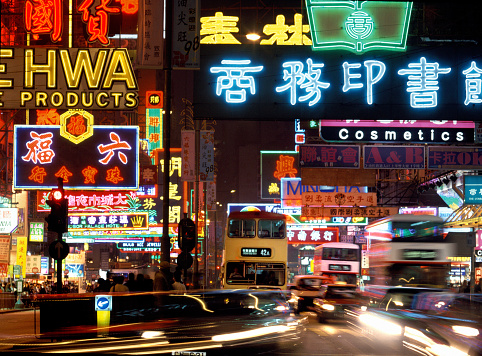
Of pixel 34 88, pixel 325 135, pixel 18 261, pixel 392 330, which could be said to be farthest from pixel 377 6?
pixel 18 261

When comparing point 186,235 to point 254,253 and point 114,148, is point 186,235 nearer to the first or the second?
point 254,253

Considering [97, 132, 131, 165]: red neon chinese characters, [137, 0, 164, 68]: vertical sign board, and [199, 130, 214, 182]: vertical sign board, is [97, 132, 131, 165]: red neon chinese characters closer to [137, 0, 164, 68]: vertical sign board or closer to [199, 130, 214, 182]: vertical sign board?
[137, 0, 164, 68]: vertical sign board

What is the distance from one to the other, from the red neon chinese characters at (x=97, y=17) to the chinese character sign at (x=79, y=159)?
3320 mm

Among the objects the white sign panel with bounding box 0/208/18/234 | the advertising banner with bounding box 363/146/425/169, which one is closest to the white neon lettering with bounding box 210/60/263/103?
the advertising banner with bounding box 363/146/425/169

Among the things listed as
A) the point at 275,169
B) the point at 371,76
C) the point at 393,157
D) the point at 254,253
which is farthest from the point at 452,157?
the point at 275,169

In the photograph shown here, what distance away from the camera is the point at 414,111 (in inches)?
643

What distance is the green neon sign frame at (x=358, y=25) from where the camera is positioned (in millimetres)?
15859

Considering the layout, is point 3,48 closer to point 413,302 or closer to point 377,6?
point 377,6

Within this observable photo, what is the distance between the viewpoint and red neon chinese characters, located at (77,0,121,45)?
2006 cm

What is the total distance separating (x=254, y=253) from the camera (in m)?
22.4

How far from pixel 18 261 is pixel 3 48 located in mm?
17101

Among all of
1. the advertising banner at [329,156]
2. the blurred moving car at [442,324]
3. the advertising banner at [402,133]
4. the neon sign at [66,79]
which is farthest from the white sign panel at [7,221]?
the blurred moving car at [442,324]

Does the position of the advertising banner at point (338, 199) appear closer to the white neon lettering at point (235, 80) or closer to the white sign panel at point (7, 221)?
the white sign panel at point (7, 221)

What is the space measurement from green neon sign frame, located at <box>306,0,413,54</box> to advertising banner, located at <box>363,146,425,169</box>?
828 centimetres
